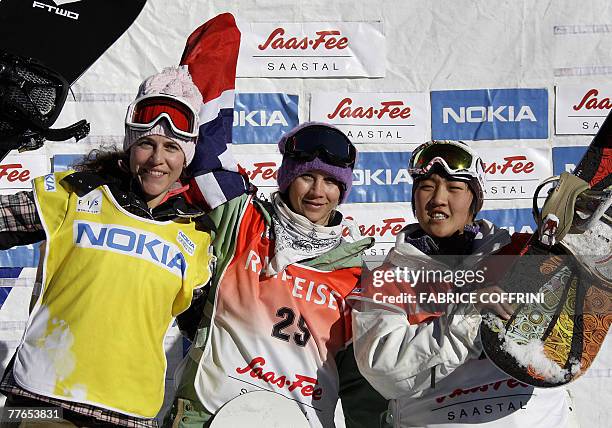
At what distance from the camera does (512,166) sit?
423 cm

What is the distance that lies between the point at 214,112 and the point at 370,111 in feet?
4.46

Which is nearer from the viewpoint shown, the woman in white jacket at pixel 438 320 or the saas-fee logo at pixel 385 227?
the woman in white jacket at pixel 438 320

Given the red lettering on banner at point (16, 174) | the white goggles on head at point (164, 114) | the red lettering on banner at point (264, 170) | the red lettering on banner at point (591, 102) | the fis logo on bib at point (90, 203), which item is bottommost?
the red lettering on banner at point (264, 170)

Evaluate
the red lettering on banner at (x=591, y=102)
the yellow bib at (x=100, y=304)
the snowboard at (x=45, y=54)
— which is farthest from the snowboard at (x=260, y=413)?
the red lettering on banner at (x=591, y=102)

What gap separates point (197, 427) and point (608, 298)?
53.9 inches

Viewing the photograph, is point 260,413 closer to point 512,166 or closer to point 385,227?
point 385,227

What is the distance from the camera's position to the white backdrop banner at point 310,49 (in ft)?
13.7

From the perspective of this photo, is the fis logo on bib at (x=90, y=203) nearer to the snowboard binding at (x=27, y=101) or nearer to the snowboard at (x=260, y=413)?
the snowboard binding at (x=27, y=101)

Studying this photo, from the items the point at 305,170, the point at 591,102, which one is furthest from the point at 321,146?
the point at 591,102

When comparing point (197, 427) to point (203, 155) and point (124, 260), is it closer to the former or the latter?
point (124, 260)

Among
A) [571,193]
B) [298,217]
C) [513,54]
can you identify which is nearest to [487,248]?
[571,193]

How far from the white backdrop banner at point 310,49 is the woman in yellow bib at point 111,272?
1502 millimetres

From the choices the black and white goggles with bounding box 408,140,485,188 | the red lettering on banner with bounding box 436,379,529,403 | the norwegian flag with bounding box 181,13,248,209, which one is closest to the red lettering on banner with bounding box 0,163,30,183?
the norwegian flag with bounding box 181,13,248,209

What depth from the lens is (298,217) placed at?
2.79 meters
